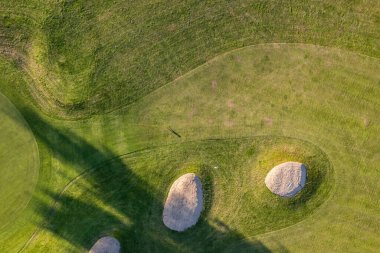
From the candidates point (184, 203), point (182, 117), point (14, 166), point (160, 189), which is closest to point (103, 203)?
point (160, 189)

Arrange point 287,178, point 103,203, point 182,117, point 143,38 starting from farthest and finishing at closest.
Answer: point 103,203 → point 182,117 → point 143,38 → point 287,178

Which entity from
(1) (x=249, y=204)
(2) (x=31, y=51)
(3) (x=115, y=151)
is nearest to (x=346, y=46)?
(1) (x=249, y=204)

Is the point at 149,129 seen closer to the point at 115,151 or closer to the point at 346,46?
the point at 115,151

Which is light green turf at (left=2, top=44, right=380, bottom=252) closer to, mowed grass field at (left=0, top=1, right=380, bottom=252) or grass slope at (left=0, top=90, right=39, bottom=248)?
mowed grass field at (left=0, top=1, right=380, bottom=252)

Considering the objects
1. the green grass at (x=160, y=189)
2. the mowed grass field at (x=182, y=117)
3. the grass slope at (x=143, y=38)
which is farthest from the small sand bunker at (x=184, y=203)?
the grass slope at (x=143, y=38)

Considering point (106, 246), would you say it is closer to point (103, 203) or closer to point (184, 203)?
point (103, 203)

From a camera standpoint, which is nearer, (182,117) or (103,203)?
(182,117)

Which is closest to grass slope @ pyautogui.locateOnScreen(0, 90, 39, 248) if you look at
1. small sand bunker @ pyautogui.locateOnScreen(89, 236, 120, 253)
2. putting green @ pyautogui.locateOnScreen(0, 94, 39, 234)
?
putting green @ pyautogui.locateOnScreen(0, 94, 39, 234)
